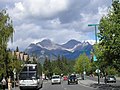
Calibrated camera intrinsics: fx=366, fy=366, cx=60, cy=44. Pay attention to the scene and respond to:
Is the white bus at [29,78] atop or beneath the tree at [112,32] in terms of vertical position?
beneath

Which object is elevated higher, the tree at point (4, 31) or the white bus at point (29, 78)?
the tree at point (4, 31)

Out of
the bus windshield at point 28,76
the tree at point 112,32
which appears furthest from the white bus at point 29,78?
the tree at point 112,32

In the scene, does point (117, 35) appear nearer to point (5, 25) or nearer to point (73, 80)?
point (5, 25)

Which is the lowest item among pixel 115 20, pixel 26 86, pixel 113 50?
pixel 26 86

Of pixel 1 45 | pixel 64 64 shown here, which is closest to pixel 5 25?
pixel 1 45

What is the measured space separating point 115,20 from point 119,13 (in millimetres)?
702

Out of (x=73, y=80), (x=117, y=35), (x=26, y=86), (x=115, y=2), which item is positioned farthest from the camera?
(x=73, y=80)

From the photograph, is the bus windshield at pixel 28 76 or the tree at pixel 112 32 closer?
the tree at pixel 112 32

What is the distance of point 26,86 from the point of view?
4319 centimetres

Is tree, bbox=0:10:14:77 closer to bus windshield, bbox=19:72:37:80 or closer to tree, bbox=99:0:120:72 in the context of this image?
bus windshield, bbox=19:72:37:80

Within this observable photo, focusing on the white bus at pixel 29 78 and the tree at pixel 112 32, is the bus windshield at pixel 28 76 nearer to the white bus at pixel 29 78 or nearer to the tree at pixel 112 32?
the white bus at pixel 29 78

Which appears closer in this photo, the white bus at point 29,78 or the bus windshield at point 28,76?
the white bus at point 29,78

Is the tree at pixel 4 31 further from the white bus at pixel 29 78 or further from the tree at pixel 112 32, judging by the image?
the tree at pixel 112 32

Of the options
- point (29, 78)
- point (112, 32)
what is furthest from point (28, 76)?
point (112, 32)
